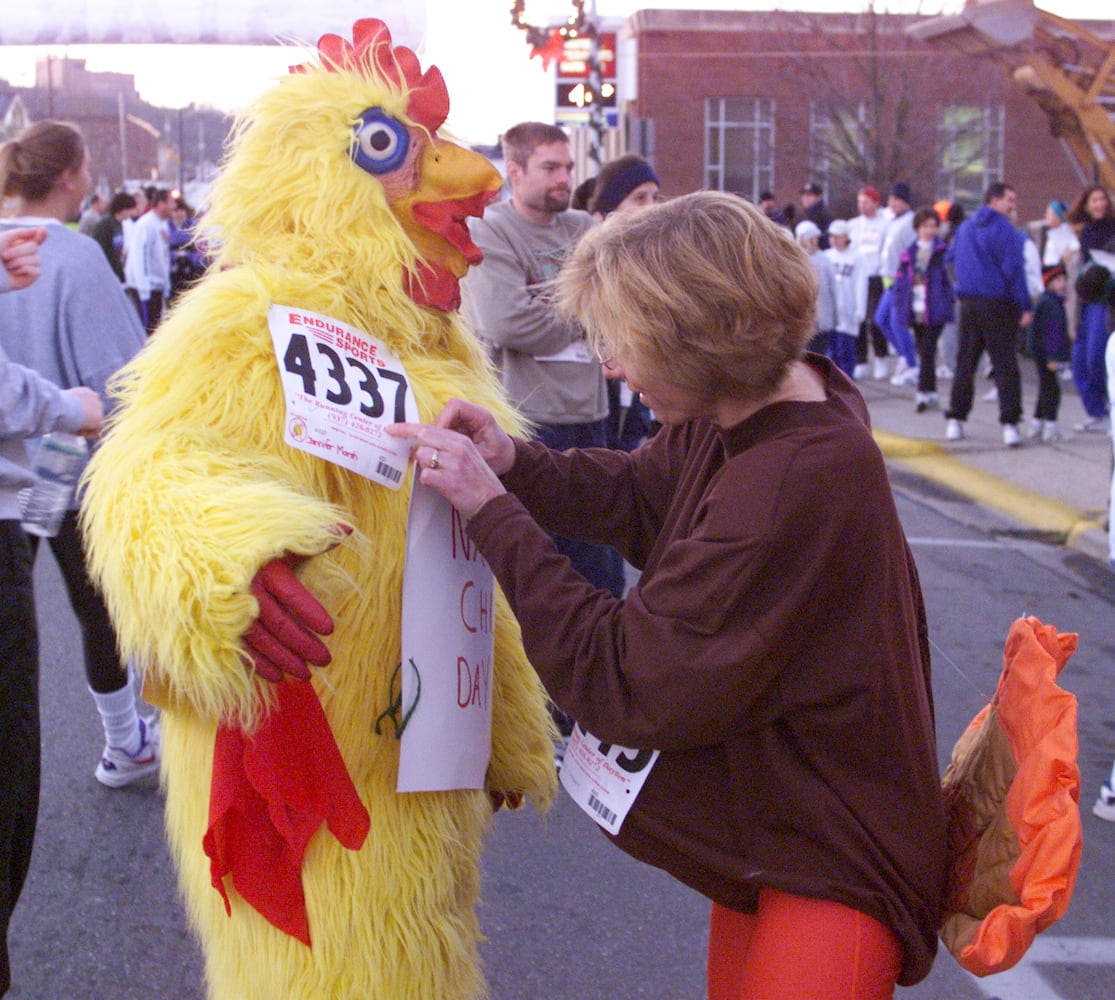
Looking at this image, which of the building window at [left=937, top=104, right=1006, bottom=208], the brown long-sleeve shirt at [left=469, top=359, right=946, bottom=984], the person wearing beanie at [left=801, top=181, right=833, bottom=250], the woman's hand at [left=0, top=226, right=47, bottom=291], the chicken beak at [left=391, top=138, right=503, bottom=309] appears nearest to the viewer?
the brown long-sleeve shirt at [left=469, top=359, right=946, bottom=984]

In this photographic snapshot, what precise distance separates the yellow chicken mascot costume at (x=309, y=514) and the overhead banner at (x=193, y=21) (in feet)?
1.85

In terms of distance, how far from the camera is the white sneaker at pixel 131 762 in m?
4.16

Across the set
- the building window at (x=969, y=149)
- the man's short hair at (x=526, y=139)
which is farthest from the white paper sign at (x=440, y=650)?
the building window at (x=969, y=149)

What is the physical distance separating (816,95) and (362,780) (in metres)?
30.4

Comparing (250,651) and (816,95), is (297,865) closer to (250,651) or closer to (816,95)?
(250,651)

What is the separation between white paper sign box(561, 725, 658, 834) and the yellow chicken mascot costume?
0.22 metres

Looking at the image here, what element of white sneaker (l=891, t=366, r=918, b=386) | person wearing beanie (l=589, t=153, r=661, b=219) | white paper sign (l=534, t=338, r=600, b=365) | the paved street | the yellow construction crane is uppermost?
the yellow construction crane

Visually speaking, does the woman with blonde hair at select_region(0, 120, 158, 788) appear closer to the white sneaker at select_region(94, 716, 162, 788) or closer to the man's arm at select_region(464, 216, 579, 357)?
the white sneaker at select_region(94, 716, 162, 788)

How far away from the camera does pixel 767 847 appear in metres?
1.78

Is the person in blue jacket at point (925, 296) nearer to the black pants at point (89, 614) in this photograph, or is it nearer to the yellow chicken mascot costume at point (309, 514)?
the black pants at point (89, 614)

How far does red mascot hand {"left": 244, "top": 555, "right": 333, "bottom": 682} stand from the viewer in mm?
1722

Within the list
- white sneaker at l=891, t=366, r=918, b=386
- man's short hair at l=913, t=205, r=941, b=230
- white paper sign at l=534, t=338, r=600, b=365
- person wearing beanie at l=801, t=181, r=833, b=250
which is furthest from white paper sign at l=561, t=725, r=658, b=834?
person wearing beanie at l=801, t=181, r=833, b=250

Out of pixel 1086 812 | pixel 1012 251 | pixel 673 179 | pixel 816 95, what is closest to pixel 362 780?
pixel 1086 812

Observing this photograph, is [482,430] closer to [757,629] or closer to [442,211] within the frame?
[442,211]
